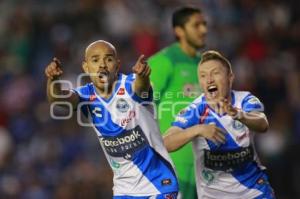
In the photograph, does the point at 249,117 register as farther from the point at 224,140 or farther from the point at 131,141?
the point at 131,141

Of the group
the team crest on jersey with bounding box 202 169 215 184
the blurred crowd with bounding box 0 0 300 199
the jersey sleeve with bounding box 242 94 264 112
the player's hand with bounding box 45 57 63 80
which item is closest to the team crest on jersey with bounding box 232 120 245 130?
the jersey sleeve with bounding box 242 94 264 112

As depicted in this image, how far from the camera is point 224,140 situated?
23.9 ft

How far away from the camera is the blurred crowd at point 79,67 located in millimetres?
12609

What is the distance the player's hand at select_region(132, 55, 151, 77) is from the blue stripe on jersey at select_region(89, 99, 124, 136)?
1.85ft

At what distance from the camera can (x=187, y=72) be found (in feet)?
29.6

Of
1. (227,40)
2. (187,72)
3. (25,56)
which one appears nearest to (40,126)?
(25,56)

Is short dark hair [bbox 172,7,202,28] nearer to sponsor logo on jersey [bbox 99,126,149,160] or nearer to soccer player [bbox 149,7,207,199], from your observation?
soccer player [bbox 149,7,207,199]

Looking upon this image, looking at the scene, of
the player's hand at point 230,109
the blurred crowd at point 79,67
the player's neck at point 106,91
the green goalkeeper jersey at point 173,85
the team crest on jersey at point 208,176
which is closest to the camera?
the player's hand at point 230,109

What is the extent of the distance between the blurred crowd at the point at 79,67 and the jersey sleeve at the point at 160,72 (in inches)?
135

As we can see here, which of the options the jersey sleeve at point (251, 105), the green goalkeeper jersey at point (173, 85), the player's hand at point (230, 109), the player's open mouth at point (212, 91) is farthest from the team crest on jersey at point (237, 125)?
the green goalkeeper jersey at point (173, 85)

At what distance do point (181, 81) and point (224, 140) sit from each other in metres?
1.80

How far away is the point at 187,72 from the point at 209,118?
165 cm

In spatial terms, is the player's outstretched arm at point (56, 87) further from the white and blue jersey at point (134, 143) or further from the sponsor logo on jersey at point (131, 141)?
the sponsor logo on jersey at point (131, 141)

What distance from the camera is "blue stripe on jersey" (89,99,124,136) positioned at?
7.08 meters
